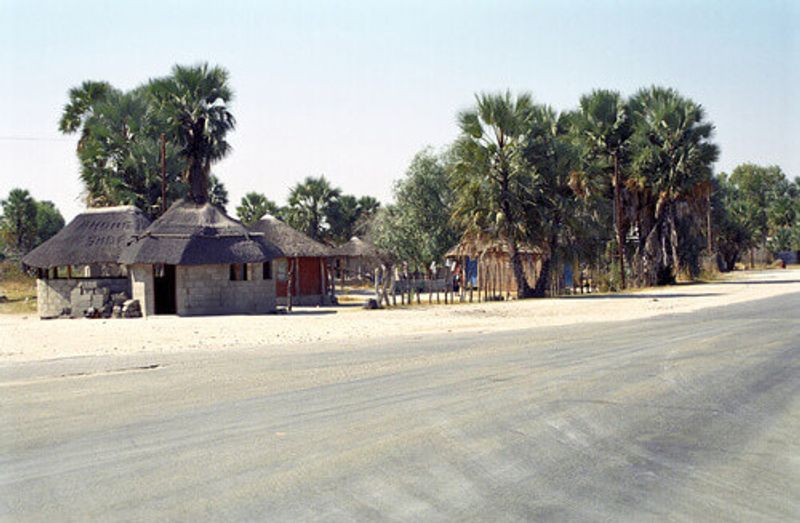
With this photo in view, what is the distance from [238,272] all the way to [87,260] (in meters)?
6.46

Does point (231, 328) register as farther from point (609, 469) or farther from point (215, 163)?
point (215, 163)

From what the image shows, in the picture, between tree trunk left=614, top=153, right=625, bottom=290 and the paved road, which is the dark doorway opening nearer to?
the paved road

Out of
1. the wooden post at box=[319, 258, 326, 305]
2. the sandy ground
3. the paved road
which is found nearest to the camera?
the paved road

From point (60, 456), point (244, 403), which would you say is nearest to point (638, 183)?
point (244, 403)

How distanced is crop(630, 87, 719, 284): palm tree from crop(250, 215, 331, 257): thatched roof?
18.9 m

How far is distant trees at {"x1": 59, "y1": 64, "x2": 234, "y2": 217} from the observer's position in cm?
4441

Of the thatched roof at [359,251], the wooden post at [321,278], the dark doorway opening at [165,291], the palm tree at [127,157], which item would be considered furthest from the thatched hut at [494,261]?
the palm tree at [127,157]

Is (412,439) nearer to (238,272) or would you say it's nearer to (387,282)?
(238,272)

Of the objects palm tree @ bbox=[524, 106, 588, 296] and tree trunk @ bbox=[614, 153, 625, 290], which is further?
tree trunk @ bbox=[614, 153, 625, 290]

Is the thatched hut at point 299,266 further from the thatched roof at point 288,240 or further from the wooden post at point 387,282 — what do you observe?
the wooden post at point 387,282

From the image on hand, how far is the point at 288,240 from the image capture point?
42062 millimetres

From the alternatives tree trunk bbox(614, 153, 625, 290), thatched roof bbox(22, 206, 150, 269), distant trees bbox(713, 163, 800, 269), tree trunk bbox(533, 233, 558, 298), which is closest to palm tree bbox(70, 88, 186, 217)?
thatched roof bbox(22, 206, 150, 269)

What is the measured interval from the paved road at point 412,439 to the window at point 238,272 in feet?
59.5

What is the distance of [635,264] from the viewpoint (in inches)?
1953
